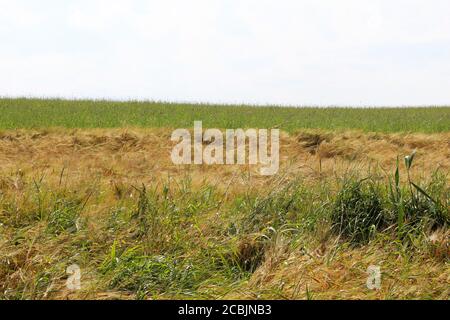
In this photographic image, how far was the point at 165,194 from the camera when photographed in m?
5.00

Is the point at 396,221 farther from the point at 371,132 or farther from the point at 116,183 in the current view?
the point at 371,132

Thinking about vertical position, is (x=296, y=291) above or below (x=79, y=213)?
below

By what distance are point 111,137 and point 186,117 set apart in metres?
4.71

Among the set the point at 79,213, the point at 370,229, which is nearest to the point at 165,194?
the point at 79,213

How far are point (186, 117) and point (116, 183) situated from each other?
11115 mm

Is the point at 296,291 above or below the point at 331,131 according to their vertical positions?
below

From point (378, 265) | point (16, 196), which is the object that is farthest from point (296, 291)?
point (16, 196)

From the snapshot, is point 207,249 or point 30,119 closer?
point 207,249

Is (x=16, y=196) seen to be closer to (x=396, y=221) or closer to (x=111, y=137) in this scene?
(x=396, y=221)

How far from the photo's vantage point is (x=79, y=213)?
15.5 feet

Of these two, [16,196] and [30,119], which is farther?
[30,119]
